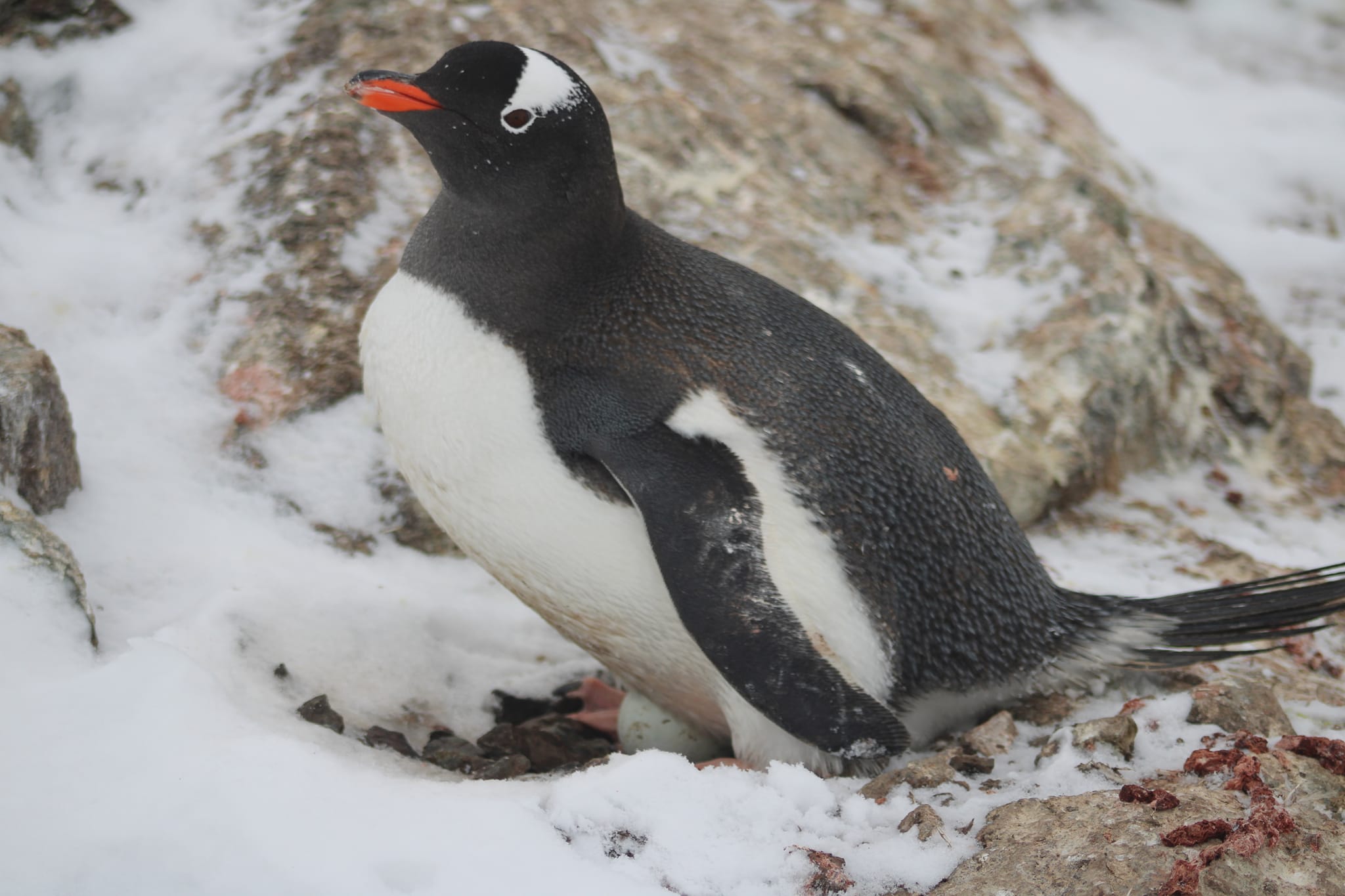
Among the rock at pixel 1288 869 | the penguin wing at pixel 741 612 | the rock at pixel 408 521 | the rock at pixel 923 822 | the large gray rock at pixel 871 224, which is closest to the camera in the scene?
the rock at pixel 1288 869

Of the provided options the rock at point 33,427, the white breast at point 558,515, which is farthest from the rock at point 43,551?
the white breast at point 558,515

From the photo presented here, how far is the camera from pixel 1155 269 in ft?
12.4

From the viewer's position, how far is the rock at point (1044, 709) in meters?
2.25

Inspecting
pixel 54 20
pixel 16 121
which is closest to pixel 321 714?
pixel 16 121

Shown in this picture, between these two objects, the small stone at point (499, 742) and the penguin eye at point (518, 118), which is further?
the small stone at point (499, 742)

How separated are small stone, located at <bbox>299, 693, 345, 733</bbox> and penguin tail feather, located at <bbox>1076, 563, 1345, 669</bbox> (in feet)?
4.90

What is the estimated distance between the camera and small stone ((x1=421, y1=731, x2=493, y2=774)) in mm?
2176

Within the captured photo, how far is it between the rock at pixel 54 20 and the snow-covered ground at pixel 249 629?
0.05 meters

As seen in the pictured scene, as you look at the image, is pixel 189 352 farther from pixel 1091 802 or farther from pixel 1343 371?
pixel 1343 371

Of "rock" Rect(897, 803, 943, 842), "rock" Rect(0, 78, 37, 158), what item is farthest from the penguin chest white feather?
"rock" Rect(0, 78, 37, 158)

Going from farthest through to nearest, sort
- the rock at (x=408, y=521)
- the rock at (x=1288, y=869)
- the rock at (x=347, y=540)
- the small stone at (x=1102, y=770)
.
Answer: the rock at (x=408, y=521), the rock at (x=347, y=540), the small stone at (x=1102, y=770), the rock at (x=1288, y=869)

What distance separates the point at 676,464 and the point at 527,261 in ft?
1.55

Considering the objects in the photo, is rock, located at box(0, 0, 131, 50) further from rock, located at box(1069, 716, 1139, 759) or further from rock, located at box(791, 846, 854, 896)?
rock, located at box(1069, 716, 1139, 759)

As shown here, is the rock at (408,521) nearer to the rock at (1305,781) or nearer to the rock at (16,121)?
the rock at (16,121)
